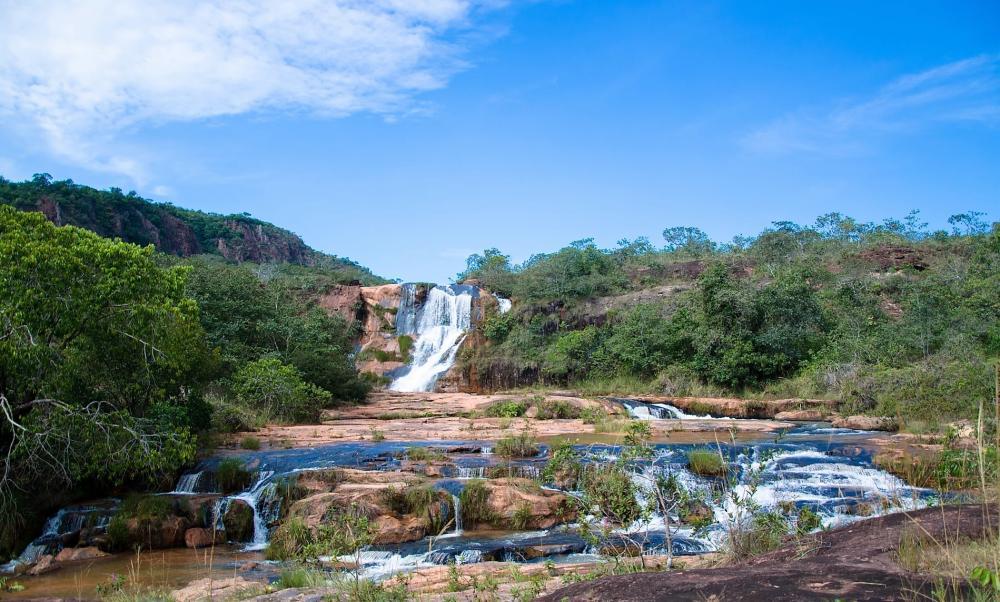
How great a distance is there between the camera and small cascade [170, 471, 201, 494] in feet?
41.2

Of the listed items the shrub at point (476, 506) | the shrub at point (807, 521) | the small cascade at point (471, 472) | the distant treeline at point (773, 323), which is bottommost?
the shrub at point (476, 506)

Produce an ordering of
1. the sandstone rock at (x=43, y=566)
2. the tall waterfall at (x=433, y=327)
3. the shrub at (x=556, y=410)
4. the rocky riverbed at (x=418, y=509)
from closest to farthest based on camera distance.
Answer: the rocky riverbed at (x=418, y=509) → the sandstone rock at (x=43, y=566) → the shrub at (x=556, y=410) → the tall waterfall at (x=433, y=327)

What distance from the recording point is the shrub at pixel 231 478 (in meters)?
12.4

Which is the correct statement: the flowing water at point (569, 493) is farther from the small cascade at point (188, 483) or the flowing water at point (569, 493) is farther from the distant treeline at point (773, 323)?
the distant treeline at point (773, 323)

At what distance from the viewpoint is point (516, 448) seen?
1401cm

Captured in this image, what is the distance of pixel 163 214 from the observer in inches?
2665

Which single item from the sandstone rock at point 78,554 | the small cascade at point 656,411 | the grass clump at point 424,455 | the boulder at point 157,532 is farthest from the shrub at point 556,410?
the sandstone rock at point 78,554

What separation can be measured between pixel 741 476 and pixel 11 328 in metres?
11.4

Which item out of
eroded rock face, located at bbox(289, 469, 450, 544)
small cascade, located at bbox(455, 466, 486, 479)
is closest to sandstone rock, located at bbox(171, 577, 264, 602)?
eroded rock face, located at bbox(289, 469, 450, 544)

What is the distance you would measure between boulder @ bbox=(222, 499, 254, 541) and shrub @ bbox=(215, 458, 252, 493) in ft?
3.67

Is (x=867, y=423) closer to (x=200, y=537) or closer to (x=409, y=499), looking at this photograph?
(x=409, y=499)

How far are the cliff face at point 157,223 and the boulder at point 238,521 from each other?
24.2 metres

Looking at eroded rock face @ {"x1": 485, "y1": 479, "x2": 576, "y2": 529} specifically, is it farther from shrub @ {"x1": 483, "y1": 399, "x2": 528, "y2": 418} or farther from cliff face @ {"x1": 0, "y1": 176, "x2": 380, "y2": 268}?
cliff face @ {"x1": 0, "y1": 176, "x2": 380, "y2": 268}

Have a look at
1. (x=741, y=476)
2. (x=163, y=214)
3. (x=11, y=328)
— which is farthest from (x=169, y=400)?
(x=163, y=214)
